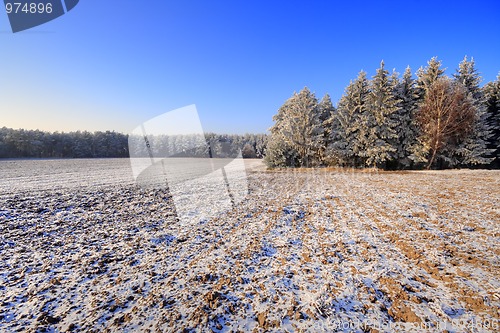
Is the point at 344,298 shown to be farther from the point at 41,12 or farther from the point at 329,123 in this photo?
the point at 329,123

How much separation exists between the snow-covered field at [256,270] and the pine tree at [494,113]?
24.4m

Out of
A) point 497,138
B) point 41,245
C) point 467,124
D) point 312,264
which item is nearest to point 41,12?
point 41,245

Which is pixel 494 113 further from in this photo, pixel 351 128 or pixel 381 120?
pixel 351 128

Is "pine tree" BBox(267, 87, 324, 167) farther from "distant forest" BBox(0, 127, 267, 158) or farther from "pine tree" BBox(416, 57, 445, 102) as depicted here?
"distant forest" BBox(0, 127, 267, 158)

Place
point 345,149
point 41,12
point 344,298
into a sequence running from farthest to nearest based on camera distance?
1. point 345,149
2. point 41,12
3. point 344,298

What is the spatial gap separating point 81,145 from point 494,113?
317 ft

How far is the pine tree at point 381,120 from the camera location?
22.8m

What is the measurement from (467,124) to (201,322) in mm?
30260

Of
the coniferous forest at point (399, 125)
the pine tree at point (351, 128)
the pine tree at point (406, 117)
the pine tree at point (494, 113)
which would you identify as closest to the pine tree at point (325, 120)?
the coniferous forest at point (399, 125)

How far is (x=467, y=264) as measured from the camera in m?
4.34

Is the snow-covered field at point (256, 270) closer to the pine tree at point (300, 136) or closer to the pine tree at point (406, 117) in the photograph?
the pine tree at point (406, 117)

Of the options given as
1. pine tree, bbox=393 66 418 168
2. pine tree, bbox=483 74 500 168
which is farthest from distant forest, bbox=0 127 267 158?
pine tree, bbox=483 74 500 168

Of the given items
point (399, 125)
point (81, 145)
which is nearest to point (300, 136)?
point (399, 125)

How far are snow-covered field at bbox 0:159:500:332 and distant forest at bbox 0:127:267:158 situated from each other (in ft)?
137
